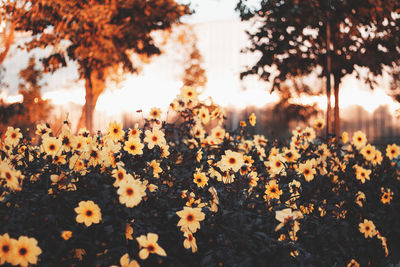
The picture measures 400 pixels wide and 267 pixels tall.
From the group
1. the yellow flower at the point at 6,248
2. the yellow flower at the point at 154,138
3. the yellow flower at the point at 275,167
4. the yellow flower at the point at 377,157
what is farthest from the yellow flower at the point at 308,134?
the yellow flower at the point at 6,248

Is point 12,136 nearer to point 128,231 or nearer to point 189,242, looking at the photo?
point 128,231

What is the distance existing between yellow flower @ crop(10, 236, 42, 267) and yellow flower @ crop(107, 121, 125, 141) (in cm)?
106

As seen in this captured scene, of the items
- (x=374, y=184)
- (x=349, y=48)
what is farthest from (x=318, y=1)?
(x=374, y=184)

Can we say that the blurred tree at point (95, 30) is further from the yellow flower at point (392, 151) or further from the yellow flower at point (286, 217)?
the yellow flower at point (286, 217)

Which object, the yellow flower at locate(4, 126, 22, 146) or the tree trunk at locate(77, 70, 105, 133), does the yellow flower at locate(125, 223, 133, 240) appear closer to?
the yellow flower at locate(4, 126, 22, 146)

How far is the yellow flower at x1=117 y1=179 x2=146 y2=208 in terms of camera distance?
1.91 meters

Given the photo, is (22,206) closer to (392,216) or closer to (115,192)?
(115,192)

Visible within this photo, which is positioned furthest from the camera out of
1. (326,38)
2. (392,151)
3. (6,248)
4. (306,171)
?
(326,38)

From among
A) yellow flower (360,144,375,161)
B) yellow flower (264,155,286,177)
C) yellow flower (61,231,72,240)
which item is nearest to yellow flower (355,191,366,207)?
yellow flower (360,144,375,161)

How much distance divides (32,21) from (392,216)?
12.0 m

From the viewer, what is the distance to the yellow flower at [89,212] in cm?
187

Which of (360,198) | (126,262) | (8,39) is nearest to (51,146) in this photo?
(126,262)

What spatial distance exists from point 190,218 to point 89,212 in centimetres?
49

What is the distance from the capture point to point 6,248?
1.69 metres
